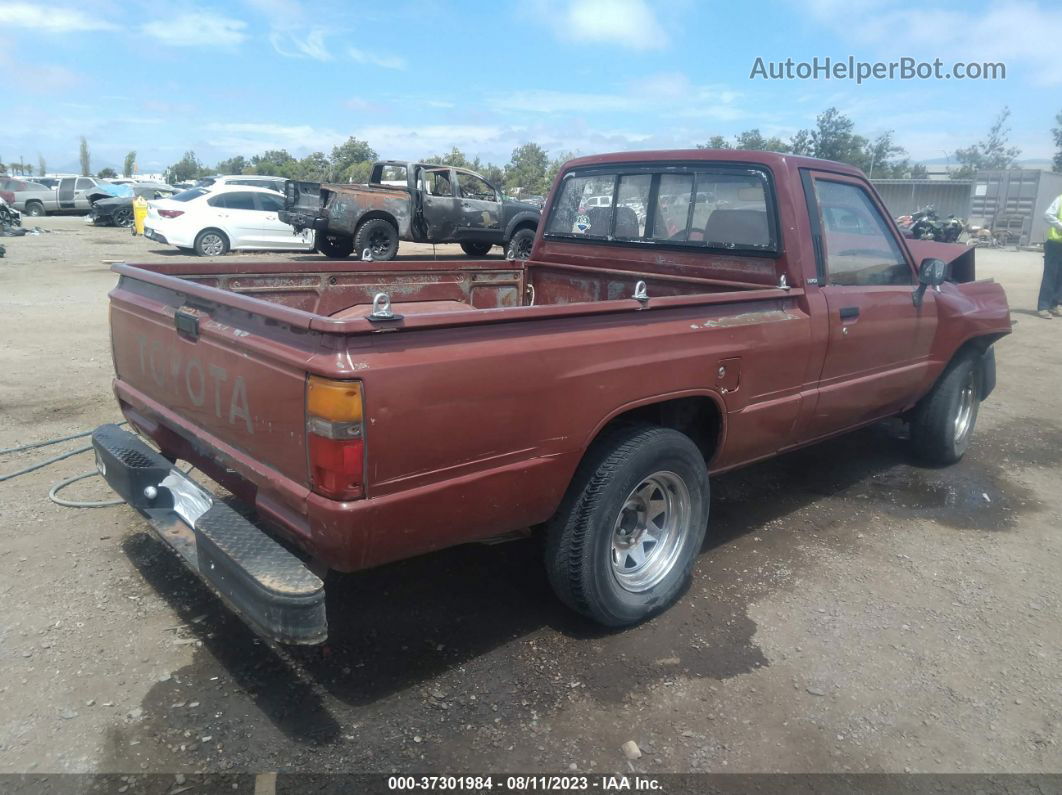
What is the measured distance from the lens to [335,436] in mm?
2150

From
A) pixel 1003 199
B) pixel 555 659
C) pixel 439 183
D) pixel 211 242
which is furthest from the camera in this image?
pixel 1003 199

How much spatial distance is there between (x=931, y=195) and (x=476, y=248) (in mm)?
22178

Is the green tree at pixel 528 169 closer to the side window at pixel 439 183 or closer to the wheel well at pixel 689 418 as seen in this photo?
the side window at pixel 439 183

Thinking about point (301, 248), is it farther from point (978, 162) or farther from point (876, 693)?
point (978, 162)

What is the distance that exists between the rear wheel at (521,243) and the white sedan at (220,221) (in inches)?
169

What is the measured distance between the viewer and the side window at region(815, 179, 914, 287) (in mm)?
3934

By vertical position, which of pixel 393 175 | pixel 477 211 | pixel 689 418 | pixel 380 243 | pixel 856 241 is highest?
pixel 393 175

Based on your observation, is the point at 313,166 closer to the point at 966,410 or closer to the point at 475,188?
the point at 475,188

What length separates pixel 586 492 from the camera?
2.86 meters

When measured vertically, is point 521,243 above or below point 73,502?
above

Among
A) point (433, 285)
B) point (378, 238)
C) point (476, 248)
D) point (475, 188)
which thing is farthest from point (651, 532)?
point (476, 248)

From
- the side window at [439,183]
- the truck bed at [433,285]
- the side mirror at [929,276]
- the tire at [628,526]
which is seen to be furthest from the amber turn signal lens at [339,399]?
the side window at [439,183]

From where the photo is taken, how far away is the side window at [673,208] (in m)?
4.14

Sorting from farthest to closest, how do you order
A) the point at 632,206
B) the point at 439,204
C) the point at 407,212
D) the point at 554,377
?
the point at 439,204
the point at 407,212
the point at 632,206
the point at 554,377
